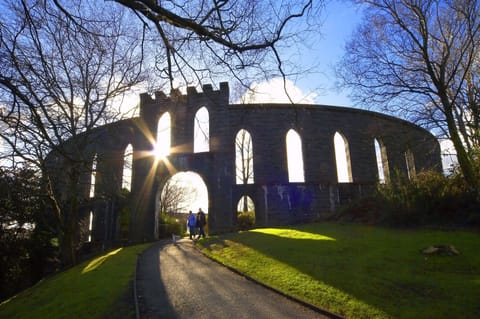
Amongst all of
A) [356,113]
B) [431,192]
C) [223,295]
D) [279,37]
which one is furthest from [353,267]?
[356,113]

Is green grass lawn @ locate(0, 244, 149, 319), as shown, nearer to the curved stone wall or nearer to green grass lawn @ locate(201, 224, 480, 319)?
green grass lawn @ locate(201, 224, 480, 319)

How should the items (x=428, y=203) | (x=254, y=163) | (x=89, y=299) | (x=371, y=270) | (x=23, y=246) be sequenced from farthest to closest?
(x=254, y=163) < (x=23, y=246) < (x=428, y=203) < (x=371, y=270) < (x=89, y=299)

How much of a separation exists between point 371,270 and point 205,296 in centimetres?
356

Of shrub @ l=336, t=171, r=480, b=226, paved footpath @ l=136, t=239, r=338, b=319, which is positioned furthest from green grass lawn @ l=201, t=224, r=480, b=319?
shrub @ l=336, t=171, r=480, b=226

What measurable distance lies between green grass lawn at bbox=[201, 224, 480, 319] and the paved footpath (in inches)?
14.8

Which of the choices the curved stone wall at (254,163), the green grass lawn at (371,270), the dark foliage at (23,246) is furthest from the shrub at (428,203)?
the dark foliage at (23,246)

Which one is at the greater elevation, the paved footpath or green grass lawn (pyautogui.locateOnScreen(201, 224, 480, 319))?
green grass lawn (pyautogui.locateOnScreen(201, 224, 480, 319))

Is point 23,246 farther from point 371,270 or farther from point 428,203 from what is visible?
point 428,203

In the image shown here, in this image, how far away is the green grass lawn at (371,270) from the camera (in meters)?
4.76

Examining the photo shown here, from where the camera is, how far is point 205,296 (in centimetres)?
593

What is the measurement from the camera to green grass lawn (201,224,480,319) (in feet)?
15.6

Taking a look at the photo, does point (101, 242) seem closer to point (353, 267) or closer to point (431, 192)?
point (353, 267)

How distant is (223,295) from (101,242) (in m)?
14.7

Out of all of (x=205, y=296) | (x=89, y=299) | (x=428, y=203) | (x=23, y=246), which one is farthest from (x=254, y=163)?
(x=89, y=299)
